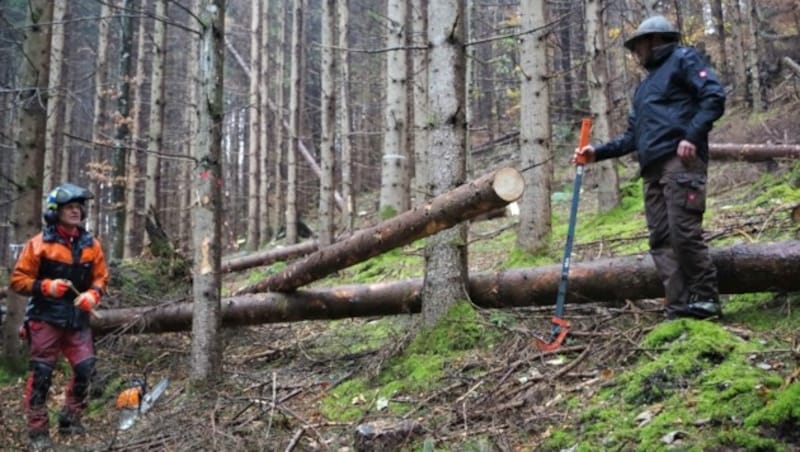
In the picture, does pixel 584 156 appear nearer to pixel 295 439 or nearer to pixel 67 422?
pixel 295 439

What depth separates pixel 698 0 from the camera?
75.4ft

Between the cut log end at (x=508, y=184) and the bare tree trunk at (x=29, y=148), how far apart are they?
5362mm

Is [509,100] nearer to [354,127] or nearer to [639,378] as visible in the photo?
[354,127]

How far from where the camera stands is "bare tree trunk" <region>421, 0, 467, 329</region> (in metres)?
5.32

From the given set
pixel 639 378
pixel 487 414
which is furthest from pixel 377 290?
pixel 639 378

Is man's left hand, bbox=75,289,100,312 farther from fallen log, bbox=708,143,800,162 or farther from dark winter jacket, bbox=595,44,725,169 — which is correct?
fallen log, bbox=708,143,800,162

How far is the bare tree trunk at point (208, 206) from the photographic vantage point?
5605mm

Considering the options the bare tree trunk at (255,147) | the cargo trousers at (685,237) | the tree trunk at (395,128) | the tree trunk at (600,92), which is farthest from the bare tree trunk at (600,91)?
the bare tree trunk at (255,147)

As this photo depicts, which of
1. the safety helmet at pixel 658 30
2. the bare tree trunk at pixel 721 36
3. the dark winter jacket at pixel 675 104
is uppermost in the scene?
the bare tree trunk at pixel 721 36

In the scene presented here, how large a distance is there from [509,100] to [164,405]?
26.6 meters

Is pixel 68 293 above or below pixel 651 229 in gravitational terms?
below

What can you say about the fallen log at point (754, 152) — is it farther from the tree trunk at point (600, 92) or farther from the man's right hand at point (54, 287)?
the man's right hand at point (54, 287)

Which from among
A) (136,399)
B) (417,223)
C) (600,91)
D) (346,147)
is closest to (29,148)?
(136,399)

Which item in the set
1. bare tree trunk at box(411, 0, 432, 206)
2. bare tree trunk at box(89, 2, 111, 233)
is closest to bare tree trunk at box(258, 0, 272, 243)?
bare tree trunk at box(89, 2, 111, 233)
